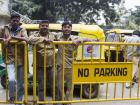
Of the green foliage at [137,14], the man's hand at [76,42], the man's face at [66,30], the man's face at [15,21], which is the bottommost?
the green foliage at [137,14]

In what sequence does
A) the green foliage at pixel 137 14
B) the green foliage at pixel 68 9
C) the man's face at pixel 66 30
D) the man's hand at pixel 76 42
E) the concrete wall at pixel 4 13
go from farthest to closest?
the green foliage at pixel 137 14, the green foliage at pixel 68 9, the concrete wall at pixel 4 13, the man's face at pixel 66 30, the man's hand at pixel 76 42

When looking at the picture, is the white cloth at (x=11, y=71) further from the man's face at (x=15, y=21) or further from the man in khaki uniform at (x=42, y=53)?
the man's face at (x=15, y=21)

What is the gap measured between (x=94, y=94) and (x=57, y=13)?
37.0m

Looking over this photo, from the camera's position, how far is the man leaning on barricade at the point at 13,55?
7445 mm

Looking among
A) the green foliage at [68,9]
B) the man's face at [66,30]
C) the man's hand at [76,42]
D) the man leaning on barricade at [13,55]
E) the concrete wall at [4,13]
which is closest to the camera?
the man leaning on barricade at [13,55]

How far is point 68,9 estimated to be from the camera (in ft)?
160

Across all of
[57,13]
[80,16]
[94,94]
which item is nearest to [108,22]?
[80,16]

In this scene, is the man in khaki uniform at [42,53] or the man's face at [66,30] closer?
the man in khaki uniform at [42,53]

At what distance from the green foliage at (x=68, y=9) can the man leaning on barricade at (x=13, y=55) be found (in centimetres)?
3597

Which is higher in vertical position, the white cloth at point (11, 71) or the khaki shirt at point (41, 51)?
the khaki shirt at point (41, 51)

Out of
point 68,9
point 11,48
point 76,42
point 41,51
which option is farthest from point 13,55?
point 68,9

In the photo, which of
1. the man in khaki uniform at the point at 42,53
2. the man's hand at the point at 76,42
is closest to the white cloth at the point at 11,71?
the man in khaki uniform at the point at 42,53

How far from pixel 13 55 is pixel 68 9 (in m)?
41.6

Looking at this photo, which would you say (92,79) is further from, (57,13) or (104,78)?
(57,13)
